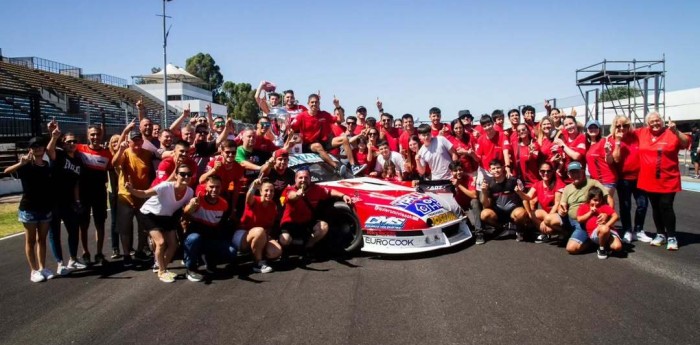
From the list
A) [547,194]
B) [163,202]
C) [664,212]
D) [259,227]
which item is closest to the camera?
[163,202]

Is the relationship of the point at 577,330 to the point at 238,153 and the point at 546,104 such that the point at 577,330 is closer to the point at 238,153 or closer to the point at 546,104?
the point at 238,153

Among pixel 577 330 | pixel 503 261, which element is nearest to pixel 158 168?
pixel 503 261

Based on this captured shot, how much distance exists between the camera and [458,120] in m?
8.34

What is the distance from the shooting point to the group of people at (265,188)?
217 inches

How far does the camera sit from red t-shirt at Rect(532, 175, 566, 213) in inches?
264

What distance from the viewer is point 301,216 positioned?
239 inches

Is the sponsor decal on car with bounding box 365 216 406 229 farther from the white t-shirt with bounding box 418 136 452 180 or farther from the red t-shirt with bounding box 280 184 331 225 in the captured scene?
the white t-shirt with bounding box 418 136 452 180

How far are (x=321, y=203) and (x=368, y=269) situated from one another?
116cm

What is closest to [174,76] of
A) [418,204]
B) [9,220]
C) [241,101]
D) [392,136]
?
[241,101]

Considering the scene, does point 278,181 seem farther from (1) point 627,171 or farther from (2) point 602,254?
(1) point 627,171

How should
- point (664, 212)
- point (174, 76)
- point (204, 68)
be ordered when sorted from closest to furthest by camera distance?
point (664, 212), point (174, 76), point (204, 68)

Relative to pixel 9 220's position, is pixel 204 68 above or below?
above

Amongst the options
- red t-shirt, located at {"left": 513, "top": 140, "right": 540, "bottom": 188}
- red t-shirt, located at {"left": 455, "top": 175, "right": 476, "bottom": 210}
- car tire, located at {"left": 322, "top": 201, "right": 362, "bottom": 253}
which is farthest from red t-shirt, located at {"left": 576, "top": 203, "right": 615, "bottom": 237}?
car tire, located at {"left": 322, "top": 201, "right": 362, "bottom": 253}

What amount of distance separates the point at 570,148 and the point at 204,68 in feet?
269
